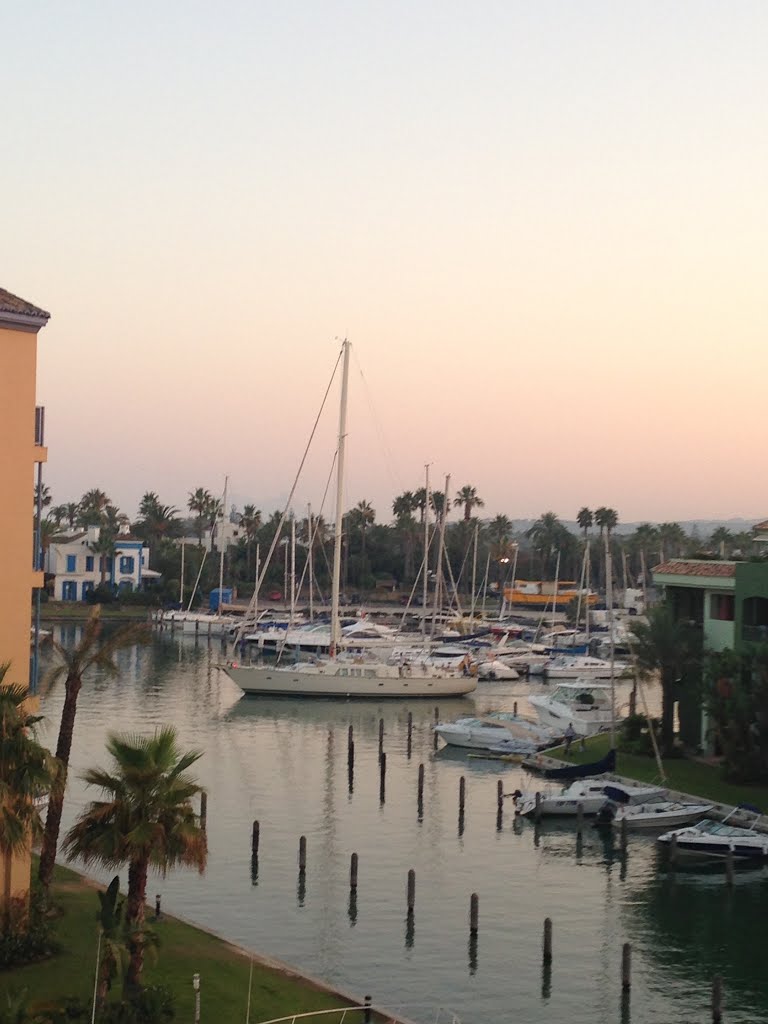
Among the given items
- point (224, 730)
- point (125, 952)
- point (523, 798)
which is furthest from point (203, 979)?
point (224, 730)

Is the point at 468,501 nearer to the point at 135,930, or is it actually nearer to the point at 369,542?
the point at 369,542

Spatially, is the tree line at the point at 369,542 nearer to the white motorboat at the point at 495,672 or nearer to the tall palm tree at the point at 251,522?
the tall palm tree at the point at 251,522

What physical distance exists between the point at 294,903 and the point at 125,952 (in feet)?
50.0

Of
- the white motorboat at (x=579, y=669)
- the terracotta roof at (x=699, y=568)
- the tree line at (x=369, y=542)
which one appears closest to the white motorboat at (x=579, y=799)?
the terracotta roof at (x=699, y=568)

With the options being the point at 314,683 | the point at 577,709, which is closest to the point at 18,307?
the point at 577,709

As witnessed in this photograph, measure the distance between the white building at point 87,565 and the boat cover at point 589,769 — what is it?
10510 cm

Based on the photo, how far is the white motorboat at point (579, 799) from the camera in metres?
51.3

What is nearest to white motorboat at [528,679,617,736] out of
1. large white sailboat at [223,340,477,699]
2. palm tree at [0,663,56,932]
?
large white sailboat at [223,340,477,699]

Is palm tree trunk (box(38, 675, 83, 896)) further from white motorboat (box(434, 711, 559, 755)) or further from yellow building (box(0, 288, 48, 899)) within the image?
white motorboat (box(434, 711, 559, 755))

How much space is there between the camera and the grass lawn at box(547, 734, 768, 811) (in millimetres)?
50312

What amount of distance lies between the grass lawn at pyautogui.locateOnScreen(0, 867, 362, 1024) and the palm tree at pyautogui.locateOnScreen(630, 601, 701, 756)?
31.2 metres

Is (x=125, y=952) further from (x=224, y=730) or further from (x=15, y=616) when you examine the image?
(x=224, y=730)

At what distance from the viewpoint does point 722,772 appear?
53219 mm

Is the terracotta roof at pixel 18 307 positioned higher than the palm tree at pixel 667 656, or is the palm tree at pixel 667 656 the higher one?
the terracotta roof at pixel 18 307
